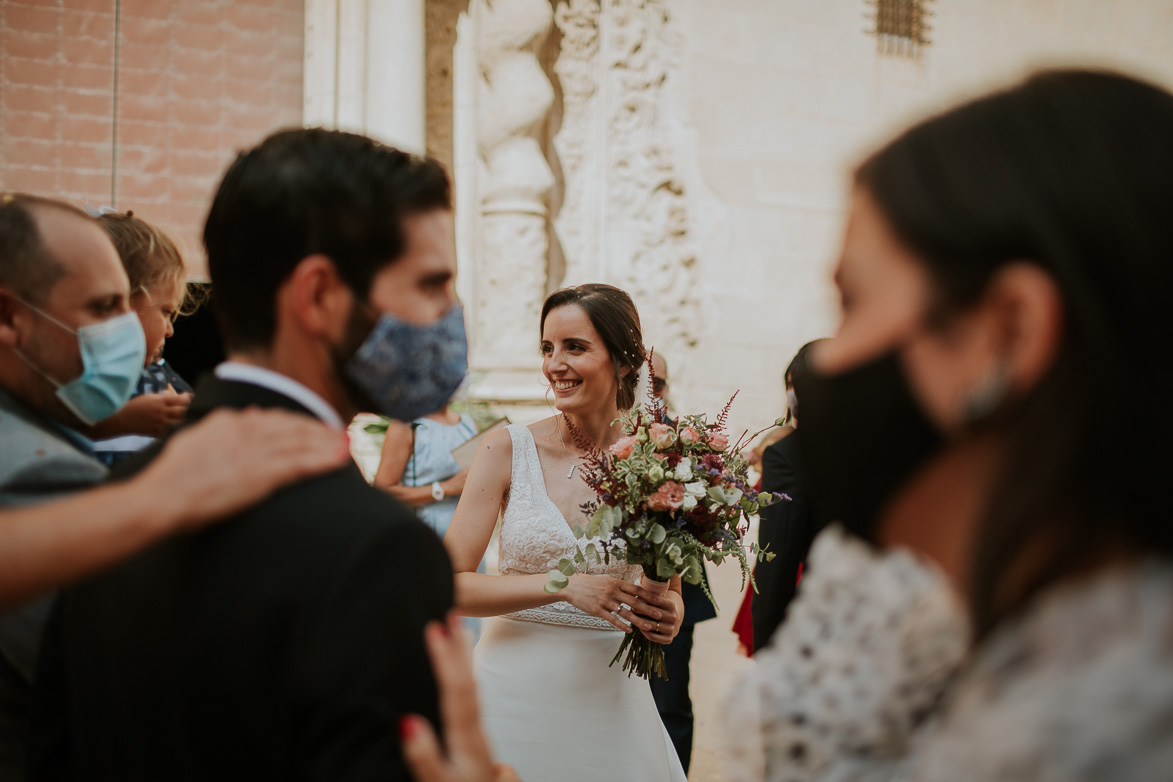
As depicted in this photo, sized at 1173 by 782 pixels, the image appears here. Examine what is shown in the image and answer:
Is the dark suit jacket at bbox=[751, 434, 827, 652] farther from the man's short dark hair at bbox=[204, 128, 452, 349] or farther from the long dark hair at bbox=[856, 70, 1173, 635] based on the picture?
the long dark hair at bbox=[856, 70, 1173, 635]

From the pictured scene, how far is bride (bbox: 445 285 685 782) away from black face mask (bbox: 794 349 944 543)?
6.72ft

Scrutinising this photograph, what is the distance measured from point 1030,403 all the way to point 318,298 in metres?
0.97

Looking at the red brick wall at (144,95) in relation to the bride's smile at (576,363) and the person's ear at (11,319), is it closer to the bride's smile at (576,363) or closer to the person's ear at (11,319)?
the bride's smile at (576,363)

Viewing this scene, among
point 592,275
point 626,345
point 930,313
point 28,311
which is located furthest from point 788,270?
point 930,313

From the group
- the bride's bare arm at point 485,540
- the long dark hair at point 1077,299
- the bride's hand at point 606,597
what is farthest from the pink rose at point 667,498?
the long dark hair at point 1077,299

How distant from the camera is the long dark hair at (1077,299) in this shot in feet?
3.13

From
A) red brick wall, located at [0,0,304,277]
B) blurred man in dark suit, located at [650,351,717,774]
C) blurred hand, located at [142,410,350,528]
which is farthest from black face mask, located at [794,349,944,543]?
red brick wall, located at [0,0,304,277]

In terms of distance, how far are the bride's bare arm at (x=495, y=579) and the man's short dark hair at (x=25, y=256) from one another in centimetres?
147

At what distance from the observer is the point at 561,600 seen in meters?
3.35

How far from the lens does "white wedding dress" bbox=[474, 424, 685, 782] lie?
3236 millimetres

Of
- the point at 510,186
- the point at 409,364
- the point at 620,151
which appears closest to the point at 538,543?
the point at 409,364

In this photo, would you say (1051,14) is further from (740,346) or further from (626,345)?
(626,345)

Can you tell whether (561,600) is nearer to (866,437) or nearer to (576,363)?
(576,363)

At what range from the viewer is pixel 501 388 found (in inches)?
321
